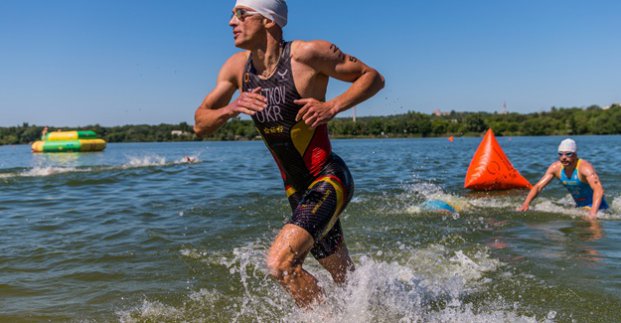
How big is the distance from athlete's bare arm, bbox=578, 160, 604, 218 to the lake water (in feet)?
0.80

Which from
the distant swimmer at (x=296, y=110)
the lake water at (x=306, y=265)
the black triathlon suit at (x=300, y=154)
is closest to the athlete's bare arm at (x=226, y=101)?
the distant swimmer at (x=296, y=110)

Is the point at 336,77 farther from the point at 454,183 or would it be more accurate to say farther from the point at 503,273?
the point at 454,183

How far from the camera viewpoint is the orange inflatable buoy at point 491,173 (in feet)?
45.2

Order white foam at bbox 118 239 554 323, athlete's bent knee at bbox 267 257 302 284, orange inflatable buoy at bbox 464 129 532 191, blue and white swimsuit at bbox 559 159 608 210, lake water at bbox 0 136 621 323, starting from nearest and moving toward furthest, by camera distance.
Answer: athlete's bent knee at bbox 267 257 302 284 → white foam at bbox 118 239 554 323 → lake water at bbox 0 136 621 323 → blue and white swimsuit at bbox 559 159 608 210 → orange inflatable buoy at bbox 464 129 532 191

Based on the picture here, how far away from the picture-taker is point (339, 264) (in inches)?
164

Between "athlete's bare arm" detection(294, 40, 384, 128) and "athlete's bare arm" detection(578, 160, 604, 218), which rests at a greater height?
"athlete's bare arm" detection(294, 40, 384, 128)

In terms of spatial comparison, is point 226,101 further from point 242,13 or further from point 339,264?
point 339,264

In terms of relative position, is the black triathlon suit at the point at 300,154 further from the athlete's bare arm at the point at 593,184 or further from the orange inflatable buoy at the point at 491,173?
the orange inflatable buoy at the point at 491,173

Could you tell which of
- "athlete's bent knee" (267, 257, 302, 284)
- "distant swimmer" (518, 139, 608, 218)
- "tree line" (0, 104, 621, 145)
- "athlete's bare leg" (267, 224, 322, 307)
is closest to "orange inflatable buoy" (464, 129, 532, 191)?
"distant swimmer" (518, 139, 608, 218)

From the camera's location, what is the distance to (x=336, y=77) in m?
3.67

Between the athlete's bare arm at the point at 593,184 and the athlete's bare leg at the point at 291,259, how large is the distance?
7.41m

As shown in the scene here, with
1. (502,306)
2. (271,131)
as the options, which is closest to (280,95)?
(271,131)

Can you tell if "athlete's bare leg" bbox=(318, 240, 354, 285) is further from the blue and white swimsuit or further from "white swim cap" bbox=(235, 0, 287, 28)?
the blue and white swimsuit

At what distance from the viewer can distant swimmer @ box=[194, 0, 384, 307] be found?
11.5ft
